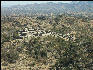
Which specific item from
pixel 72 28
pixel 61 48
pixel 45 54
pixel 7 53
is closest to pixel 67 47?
pixel 61 48

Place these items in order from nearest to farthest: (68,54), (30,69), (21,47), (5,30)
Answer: (30,69), (68,54), (21,47), (5,30)

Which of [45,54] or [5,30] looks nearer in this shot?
[45,54]

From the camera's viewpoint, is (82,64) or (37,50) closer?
(82,64)

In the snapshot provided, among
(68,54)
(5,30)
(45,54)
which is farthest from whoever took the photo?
(5,30)

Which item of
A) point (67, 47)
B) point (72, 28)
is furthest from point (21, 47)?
point (72, 28)

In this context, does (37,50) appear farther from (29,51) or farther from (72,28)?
(72,28)

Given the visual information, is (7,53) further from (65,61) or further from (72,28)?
(72,28)

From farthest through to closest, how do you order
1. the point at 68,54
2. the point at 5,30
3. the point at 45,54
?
the point at 5,30
the point at 45,54
the point at 68,54

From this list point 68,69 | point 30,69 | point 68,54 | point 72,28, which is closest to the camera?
point 68,69
